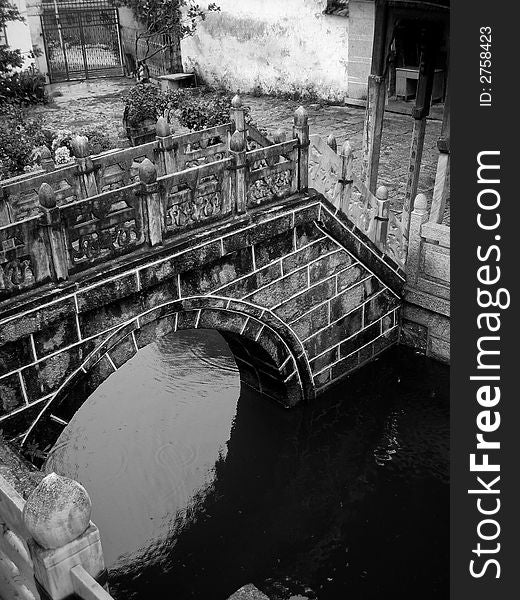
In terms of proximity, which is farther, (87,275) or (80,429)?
(80,429)

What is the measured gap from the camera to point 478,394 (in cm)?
689

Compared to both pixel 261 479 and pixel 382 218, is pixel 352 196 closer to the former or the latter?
pixel 382 218

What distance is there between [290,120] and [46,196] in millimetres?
12126

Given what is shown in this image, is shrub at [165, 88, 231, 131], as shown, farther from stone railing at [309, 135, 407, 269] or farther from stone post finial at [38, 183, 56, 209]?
stone post finial at [38, 183, 56, 209]

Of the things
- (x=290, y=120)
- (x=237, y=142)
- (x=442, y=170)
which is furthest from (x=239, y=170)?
(x=290, y=120)

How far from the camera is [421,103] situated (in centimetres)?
1095

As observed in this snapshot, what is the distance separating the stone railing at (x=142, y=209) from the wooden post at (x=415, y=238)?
2.36 meters

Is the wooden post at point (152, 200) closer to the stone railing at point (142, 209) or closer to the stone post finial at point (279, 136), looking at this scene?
the stone railing at point (142, 209)

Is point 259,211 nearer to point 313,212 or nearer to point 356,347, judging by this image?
point 313,212

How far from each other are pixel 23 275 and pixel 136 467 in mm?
3513

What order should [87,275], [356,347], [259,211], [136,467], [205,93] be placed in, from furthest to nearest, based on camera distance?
[205,93]
[356,347]
[136,467]
[259,211]
[87,275]

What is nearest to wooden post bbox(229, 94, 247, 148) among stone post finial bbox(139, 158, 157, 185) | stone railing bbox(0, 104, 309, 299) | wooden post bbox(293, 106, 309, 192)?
stone railing bbox(0, 104, 309, 299)

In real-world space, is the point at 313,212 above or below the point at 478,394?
above

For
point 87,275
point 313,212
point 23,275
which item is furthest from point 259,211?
point 23,275
